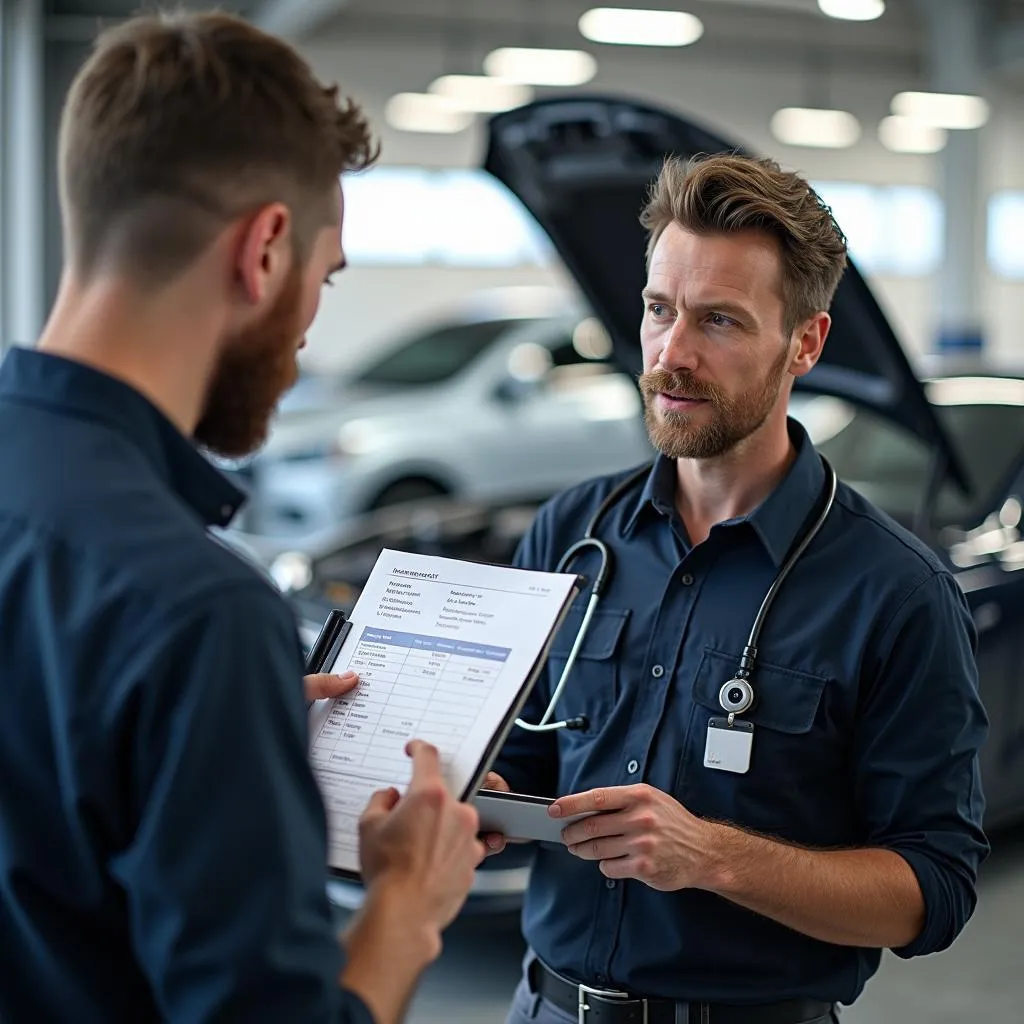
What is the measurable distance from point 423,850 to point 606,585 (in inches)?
35.4

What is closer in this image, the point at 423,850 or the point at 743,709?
the point at 423,850

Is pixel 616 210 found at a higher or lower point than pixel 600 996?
higher

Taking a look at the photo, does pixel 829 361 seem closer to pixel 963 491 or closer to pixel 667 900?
pixel 963 491

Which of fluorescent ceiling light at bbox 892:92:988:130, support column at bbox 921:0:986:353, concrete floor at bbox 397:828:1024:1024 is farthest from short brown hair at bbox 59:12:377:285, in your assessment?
support column at bbox 921:0:986:353

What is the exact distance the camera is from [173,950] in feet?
3.38

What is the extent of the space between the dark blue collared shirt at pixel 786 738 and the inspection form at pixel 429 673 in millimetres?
455

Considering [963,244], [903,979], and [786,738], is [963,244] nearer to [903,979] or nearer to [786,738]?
[903,979]

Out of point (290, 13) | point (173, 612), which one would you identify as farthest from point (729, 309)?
point (290, 13)

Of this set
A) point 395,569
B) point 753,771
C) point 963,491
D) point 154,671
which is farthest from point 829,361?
point 154,671

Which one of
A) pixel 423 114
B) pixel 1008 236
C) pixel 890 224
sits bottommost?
pixel 1008 236

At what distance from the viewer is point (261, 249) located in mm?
1167

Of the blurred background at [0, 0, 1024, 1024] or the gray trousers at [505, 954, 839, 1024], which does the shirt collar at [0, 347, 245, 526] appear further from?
the gray trousers at [505, 954, 839, 1024]

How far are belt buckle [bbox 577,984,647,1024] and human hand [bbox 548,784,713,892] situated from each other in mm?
258

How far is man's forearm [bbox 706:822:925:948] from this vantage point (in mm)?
1717
